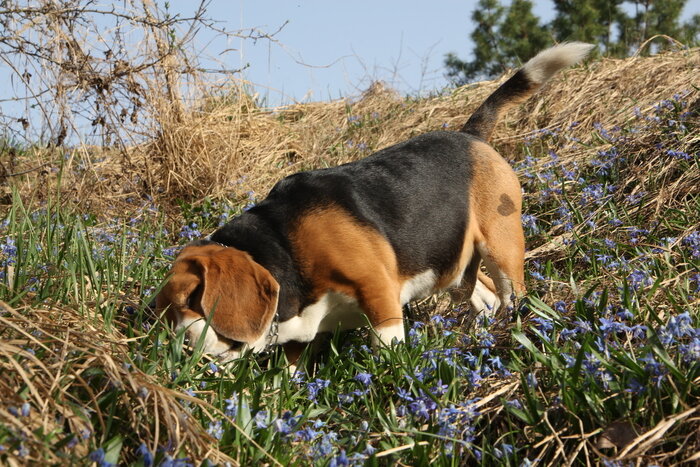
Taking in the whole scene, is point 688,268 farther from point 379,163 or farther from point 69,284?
point 69,284

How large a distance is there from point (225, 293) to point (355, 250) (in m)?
0.74

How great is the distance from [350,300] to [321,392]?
512 mm

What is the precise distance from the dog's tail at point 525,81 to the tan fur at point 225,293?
230 cm

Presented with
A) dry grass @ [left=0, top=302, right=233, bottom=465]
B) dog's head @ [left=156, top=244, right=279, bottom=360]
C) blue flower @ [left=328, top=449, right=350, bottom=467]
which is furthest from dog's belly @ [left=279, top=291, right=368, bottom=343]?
blue flower @ [left=328, top=449, right=350, bottom=467]

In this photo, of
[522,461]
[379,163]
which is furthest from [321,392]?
[379,163]

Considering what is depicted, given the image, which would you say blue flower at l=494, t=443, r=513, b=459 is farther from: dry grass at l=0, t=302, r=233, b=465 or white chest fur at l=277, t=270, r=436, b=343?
white chest fur at l=277, t=270, r=436, b=343

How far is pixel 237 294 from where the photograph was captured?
368 centimetres

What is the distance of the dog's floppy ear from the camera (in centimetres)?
364

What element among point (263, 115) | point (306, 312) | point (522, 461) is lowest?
point (522, 461)

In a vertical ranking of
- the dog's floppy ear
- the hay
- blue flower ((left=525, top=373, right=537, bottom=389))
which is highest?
the hay

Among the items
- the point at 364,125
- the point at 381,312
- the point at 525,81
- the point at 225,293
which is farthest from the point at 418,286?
the point at 364,125

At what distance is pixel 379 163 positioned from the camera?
4574 mm

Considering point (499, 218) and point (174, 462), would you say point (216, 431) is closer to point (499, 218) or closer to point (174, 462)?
point (174, 462)

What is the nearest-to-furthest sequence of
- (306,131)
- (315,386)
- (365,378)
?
1. (365,378)
2. (315,386)
3. (306,131)
